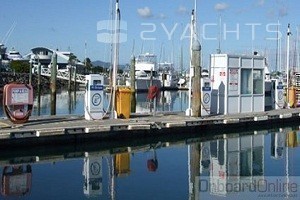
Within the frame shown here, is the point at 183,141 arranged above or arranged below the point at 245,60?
below

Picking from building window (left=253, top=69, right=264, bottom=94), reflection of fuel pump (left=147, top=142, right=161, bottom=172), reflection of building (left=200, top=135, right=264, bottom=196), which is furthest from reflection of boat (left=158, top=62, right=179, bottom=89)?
reflection of fuel pump (left=147, top=142, right=161, bottom=172)

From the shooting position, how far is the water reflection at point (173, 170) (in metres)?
12.1

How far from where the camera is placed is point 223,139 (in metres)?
20.8

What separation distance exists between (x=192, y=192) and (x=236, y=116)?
10835mm

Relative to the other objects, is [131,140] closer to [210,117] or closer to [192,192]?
[210,117]

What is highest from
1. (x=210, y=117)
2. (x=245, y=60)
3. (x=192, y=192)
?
(x=245, y=60)

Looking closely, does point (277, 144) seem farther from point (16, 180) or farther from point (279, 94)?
point (16, 180)

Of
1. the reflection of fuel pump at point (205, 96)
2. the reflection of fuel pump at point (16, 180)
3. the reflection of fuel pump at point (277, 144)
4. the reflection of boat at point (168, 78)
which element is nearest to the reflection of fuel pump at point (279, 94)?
the reflection of fuel pump at point (277, 144)

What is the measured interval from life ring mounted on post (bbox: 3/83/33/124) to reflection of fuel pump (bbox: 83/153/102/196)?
288cm

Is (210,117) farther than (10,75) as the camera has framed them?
No

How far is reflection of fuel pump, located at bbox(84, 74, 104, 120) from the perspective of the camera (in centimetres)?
1872

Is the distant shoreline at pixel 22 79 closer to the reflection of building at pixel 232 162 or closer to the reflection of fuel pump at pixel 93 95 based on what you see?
the reflection of fuel pump at pixel 93 95

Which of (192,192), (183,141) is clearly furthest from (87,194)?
(183,141)

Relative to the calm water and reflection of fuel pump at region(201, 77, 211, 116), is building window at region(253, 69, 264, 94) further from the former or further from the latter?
the calm water
